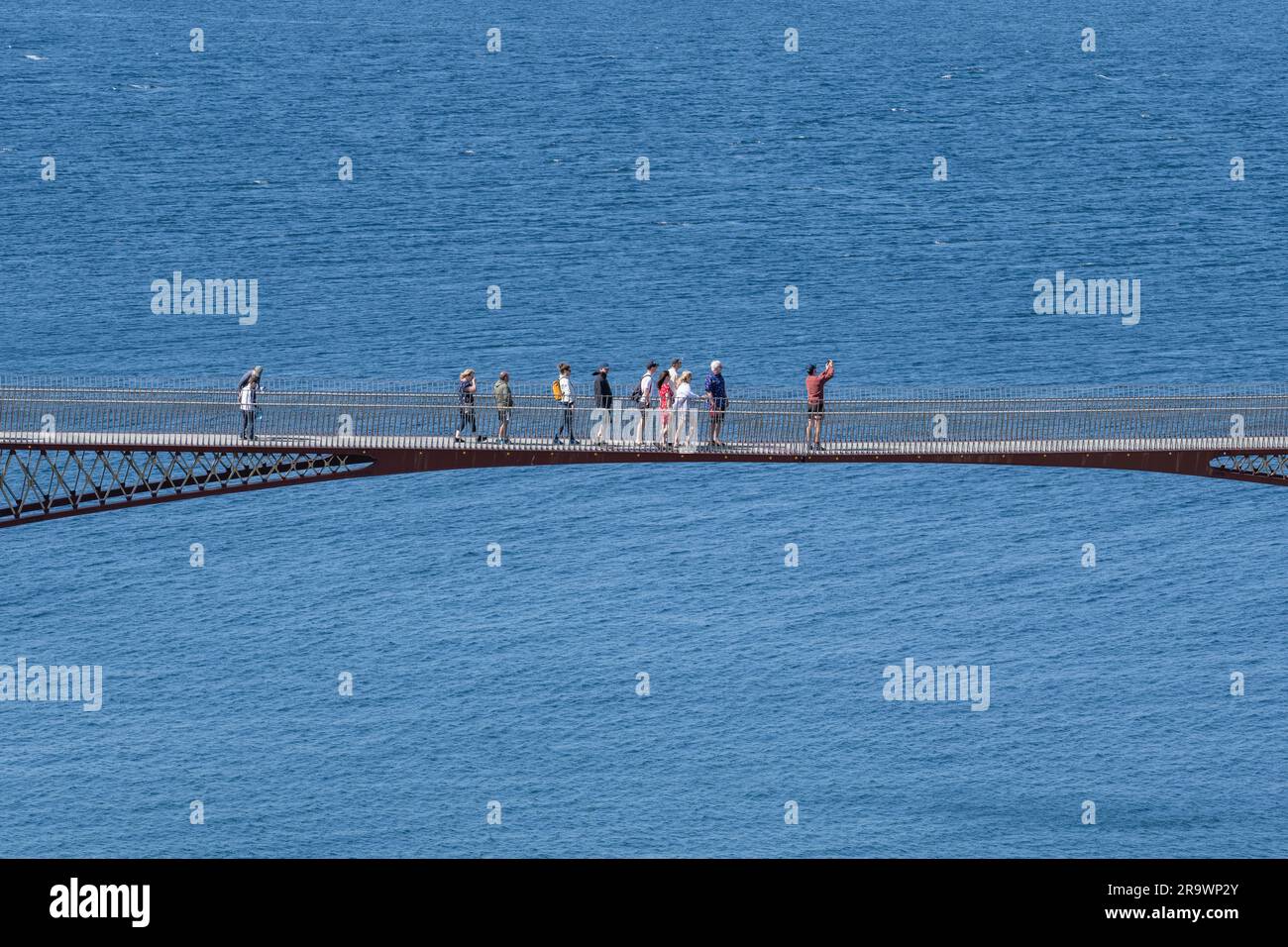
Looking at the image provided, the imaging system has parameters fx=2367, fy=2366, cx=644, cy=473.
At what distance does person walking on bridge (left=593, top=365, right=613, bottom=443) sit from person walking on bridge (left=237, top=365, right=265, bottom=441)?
10.1 m

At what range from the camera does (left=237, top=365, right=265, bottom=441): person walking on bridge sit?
233 feet

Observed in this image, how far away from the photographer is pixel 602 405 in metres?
71.2

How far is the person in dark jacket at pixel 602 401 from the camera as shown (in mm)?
70312

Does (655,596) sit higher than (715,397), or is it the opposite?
(715,397)

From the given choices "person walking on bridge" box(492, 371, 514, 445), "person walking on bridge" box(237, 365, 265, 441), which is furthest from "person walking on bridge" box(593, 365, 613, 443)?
"person walking on bridge" box(237, 365, 265, 441)

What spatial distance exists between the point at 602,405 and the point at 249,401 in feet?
34.8

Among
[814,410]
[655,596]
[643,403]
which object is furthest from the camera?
[655,596]

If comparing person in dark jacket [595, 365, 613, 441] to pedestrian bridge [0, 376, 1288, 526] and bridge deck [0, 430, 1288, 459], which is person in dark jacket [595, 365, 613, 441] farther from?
bridge deck [0, 430, 1288, 459]

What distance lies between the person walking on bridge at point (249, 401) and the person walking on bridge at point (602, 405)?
10.1m

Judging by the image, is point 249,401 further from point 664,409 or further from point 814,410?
point 814,410

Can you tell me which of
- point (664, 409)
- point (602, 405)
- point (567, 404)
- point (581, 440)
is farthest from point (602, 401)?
point (581, 440)

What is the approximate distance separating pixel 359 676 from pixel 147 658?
11.5 metres

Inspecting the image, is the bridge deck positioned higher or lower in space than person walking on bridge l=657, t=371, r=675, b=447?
lower
